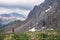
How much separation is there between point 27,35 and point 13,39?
1.73 m

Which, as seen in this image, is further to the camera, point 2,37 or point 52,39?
point 2,37

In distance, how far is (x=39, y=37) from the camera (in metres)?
25.5

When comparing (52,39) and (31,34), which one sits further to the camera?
(31,34)

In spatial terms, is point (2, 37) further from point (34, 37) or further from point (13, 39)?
point (34, 37)

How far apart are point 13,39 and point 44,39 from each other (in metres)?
3.67

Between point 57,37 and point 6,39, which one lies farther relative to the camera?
point 6,39

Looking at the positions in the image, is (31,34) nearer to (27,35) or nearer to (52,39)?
(27,35)

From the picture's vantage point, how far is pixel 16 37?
82.8 feet

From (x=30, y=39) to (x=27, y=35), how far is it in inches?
32.4

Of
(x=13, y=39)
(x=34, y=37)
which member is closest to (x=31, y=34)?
(x=34, y=37)

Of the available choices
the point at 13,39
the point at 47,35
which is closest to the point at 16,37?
the point at 13,39

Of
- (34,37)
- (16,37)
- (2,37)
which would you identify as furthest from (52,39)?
(2,37)

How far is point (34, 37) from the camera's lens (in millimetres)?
25766

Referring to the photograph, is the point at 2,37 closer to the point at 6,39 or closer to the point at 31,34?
the point at 6,39
